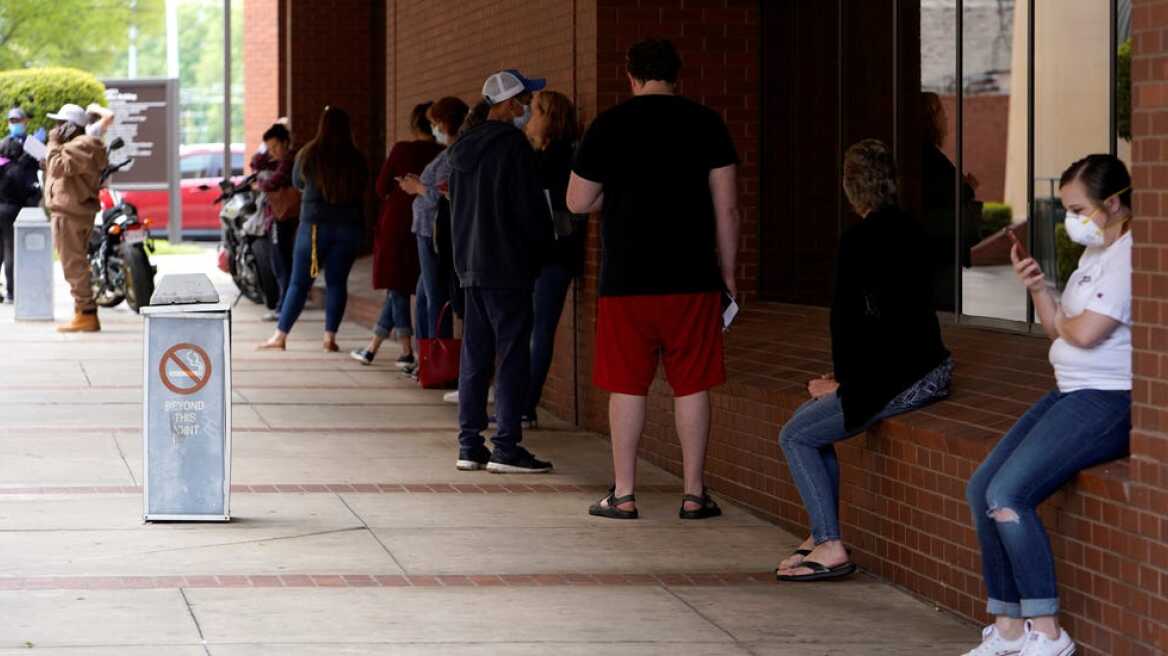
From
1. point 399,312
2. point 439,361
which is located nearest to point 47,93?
point 399,312

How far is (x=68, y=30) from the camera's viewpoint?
158 feet

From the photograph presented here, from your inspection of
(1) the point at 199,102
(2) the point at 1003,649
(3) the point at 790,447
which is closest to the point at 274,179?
(3) the point at 790,447

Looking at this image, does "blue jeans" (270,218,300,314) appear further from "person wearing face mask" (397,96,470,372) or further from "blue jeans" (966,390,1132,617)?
"blue jeans" (966,390,1132,617)

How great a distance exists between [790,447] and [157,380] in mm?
2592

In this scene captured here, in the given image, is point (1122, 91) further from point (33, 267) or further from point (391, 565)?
point (33, 267)

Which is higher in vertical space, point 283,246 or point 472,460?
point 283,246

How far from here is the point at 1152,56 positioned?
5.66 m

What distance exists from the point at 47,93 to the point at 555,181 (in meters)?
25.9

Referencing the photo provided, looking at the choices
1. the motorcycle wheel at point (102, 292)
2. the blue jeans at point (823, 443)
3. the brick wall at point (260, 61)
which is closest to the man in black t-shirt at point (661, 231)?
the blue jeans at point (823, 443)

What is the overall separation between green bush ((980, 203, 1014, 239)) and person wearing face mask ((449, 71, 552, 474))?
2195mm

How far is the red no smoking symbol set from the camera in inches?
321

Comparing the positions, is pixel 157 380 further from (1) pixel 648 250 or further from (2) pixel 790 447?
(2) pixel 790 447

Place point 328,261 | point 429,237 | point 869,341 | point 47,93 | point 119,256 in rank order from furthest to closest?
point 47,93 < point 119,256 < point 328,261 < point 429,237 < point 869,341

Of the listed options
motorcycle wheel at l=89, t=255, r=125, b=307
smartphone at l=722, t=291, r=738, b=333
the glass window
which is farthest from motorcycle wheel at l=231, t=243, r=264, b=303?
the glass window
